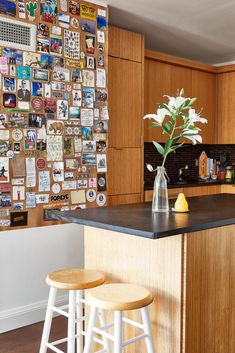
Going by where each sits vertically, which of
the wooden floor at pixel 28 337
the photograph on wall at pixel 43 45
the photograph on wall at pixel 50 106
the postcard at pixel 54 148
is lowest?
the wooden floor at pixel 28 337

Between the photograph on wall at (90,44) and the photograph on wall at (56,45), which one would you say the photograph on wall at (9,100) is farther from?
the photograph on wall at (90,44)

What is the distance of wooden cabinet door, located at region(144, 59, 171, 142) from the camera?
4727 mm

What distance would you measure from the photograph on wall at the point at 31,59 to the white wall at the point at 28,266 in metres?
1.27

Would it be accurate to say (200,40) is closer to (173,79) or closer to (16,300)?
(173,79)

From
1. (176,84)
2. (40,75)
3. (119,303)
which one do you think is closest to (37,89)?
(40,75)

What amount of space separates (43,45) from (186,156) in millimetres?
3070

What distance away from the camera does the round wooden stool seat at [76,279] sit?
2.22 meters

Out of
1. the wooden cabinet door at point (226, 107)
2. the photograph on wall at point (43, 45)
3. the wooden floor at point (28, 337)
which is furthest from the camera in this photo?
the wooden cabinet door at point (226, 107)

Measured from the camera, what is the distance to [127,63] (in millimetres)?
4125

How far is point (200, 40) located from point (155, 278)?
333 centimetres

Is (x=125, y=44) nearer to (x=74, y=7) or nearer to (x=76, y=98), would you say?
(x=74, y=7)

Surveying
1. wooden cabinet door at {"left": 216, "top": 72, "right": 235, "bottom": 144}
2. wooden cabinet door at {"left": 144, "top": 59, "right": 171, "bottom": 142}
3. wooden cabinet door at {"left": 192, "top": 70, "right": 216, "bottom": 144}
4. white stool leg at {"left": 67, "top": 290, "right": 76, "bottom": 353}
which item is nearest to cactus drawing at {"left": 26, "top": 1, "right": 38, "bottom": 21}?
wooden cabinet door at {"left": 144, "top": 59, "right": 171, "bottom": 142}

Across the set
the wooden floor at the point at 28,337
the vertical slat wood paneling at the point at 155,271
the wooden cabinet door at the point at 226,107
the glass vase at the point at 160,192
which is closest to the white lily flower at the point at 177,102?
the glass vase at the point at 160,192

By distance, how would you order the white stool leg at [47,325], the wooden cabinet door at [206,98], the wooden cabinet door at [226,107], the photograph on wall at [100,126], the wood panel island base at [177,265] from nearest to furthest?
the wood panel island base at [177,265]
the white stool leg at [47,325]
the photograph on wall at [100,126]
the wooden cabinet door at [206,98]
the wooden cabinet door at [226,107]
